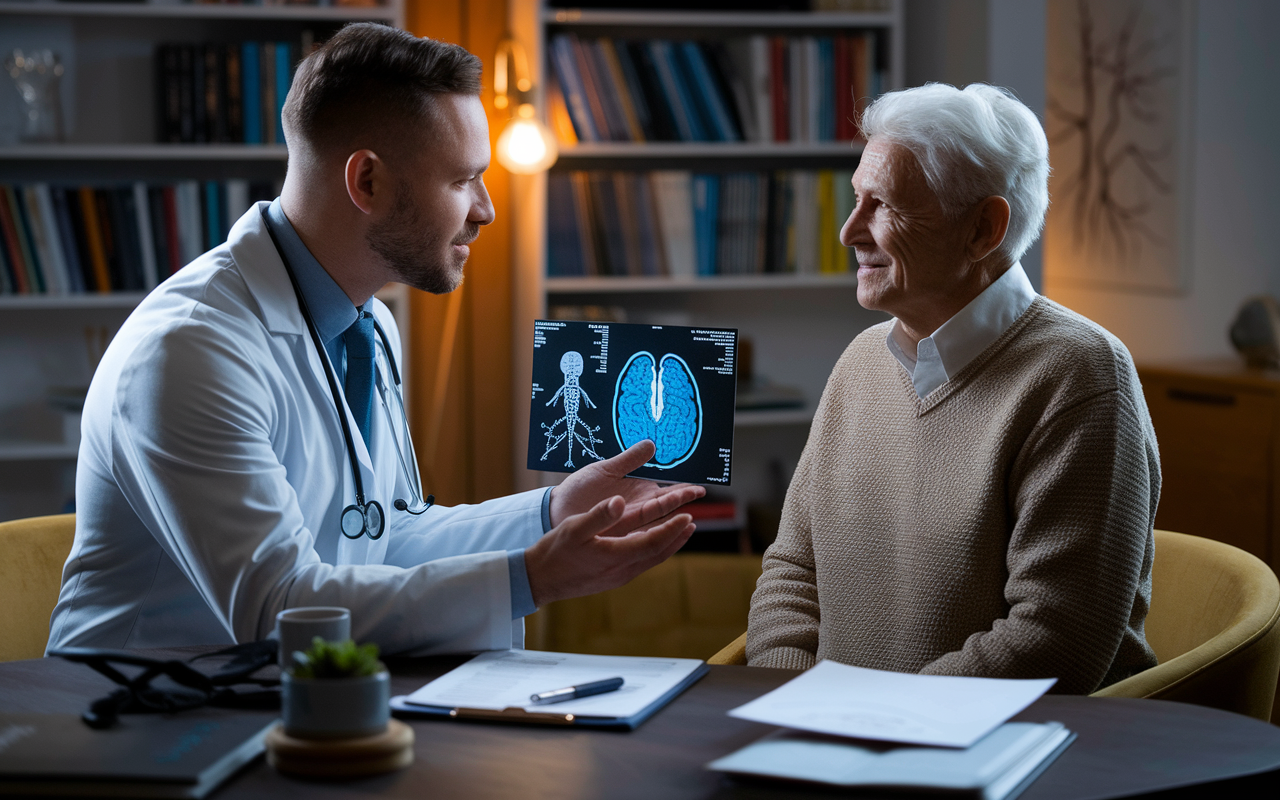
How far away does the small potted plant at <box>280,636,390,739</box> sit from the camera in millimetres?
941

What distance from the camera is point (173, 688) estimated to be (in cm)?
111

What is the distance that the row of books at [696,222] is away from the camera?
126 inches

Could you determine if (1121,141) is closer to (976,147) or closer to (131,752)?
(976,147)

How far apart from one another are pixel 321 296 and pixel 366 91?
290mm

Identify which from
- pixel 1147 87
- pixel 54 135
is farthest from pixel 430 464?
pixel 1147 87

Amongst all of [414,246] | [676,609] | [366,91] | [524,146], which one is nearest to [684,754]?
[414,246]

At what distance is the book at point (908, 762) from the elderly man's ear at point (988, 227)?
76 cm

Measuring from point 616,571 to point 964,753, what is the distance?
1.54ft

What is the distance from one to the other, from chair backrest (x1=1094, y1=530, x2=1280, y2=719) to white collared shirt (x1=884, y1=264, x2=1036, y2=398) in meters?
0.45

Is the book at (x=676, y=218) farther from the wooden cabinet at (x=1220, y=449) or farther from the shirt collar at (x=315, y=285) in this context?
the shirt collar at (x=315, y=285)

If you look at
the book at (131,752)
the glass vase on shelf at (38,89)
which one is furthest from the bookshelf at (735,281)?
the book at (131,752)

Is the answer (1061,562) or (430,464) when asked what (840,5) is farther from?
(1061,562)

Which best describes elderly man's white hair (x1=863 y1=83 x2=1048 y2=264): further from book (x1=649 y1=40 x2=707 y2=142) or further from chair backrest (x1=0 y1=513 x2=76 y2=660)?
book (x1=649 y1=40 x2=707 y2=142)

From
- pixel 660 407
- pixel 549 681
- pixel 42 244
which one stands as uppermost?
pixel 42 244
